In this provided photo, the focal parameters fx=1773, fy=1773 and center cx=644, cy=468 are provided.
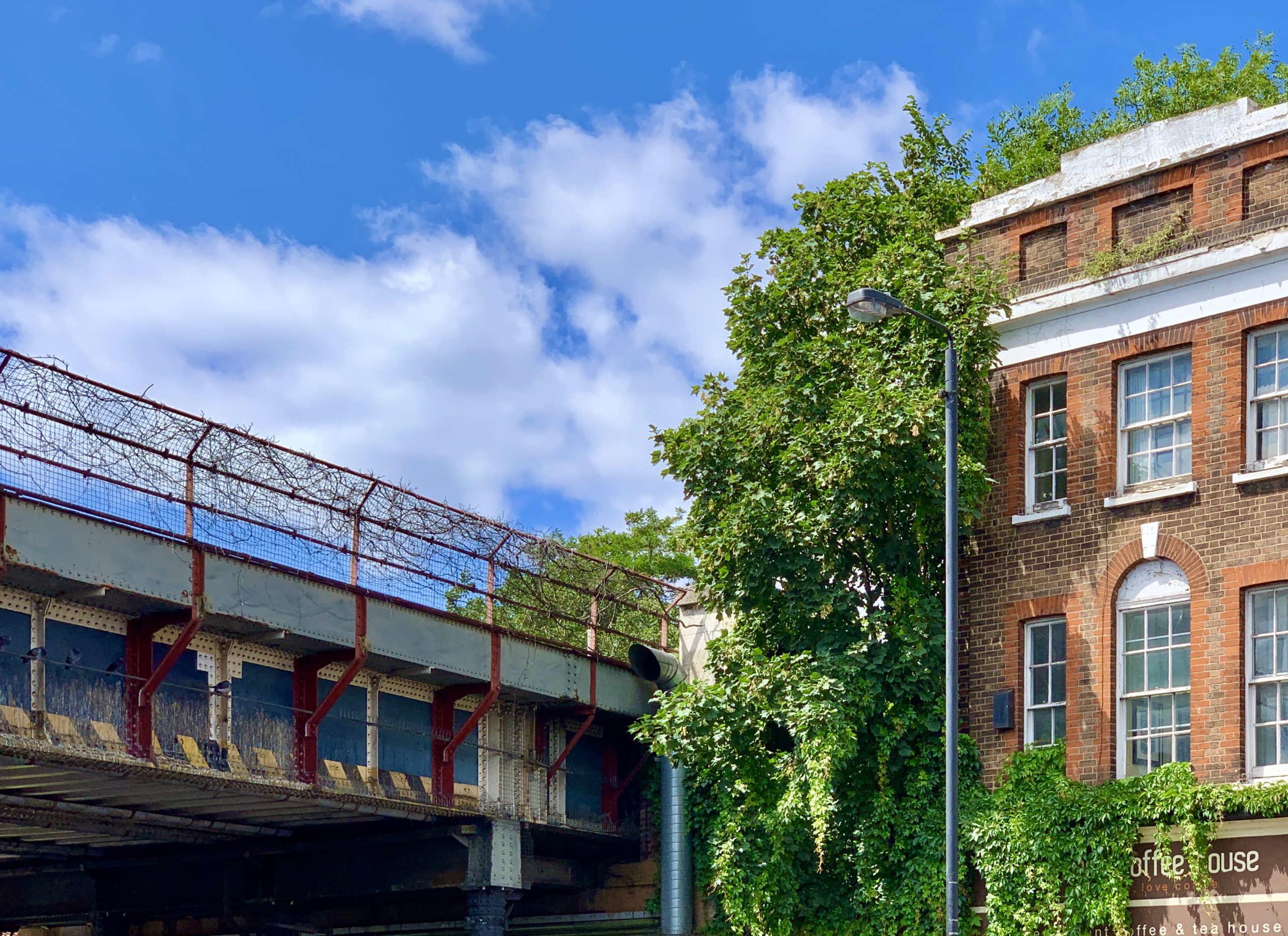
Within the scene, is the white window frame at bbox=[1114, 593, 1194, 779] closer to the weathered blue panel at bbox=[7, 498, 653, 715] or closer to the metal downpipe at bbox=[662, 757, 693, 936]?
the metal downpipe at bbox=[662, 757, 693, 936]

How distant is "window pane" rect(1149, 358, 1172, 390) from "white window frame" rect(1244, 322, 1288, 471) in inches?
52.7

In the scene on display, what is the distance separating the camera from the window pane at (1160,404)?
2762cm

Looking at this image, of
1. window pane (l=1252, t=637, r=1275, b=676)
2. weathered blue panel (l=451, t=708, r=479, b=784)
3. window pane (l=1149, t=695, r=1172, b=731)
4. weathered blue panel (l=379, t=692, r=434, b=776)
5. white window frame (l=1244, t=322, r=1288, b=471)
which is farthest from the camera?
weathered blue panel (l=451, t=708, r=479, b=784)

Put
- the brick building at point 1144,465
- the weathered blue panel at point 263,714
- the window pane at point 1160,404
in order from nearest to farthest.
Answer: the brick building at point 1144,465 < the window pane at point 1160,404 < the weathered blue panel at point 263,714

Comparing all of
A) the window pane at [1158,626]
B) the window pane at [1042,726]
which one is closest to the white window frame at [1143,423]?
the window pane at [1158,626]

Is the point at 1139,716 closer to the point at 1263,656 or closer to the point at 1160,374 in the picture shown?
the point at 1263,656

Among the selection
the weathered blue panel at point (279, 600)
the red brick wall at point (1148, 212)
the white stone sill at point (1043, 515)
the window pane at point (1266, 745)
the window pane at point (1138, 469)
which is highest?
the red brick wall at point (1148, 212)

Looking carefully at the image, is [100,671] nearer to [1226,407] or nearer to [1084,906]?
[1084,906]

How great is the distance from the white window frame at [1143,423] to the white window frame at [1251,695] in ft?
7.03

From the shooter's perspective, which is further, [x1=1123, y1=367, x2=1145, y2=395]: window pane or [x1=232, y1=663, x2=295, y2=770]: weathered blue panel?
[x1=232, y1=663, x2=295, y2=770]: weathered blue panel

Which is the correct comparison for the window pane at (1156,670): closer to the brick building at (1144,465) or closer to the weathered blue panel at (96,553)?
the brick building at (1144,465)

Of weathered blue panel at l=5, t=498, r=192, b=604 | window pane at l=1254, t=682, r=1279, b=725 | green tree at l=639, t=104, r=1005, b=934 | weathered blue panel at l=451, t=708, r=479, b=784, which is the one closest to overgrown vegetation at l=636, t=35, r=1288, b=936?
green tree at l=639, t=104, r=1005, b=934

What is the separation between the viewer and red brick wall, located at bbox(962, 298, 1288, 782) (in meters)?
25.8

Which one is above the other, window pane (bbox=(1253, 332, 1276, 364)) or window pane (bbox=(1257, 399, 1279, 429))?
window pane (bbox=(1253, 332, 1276, 364))
